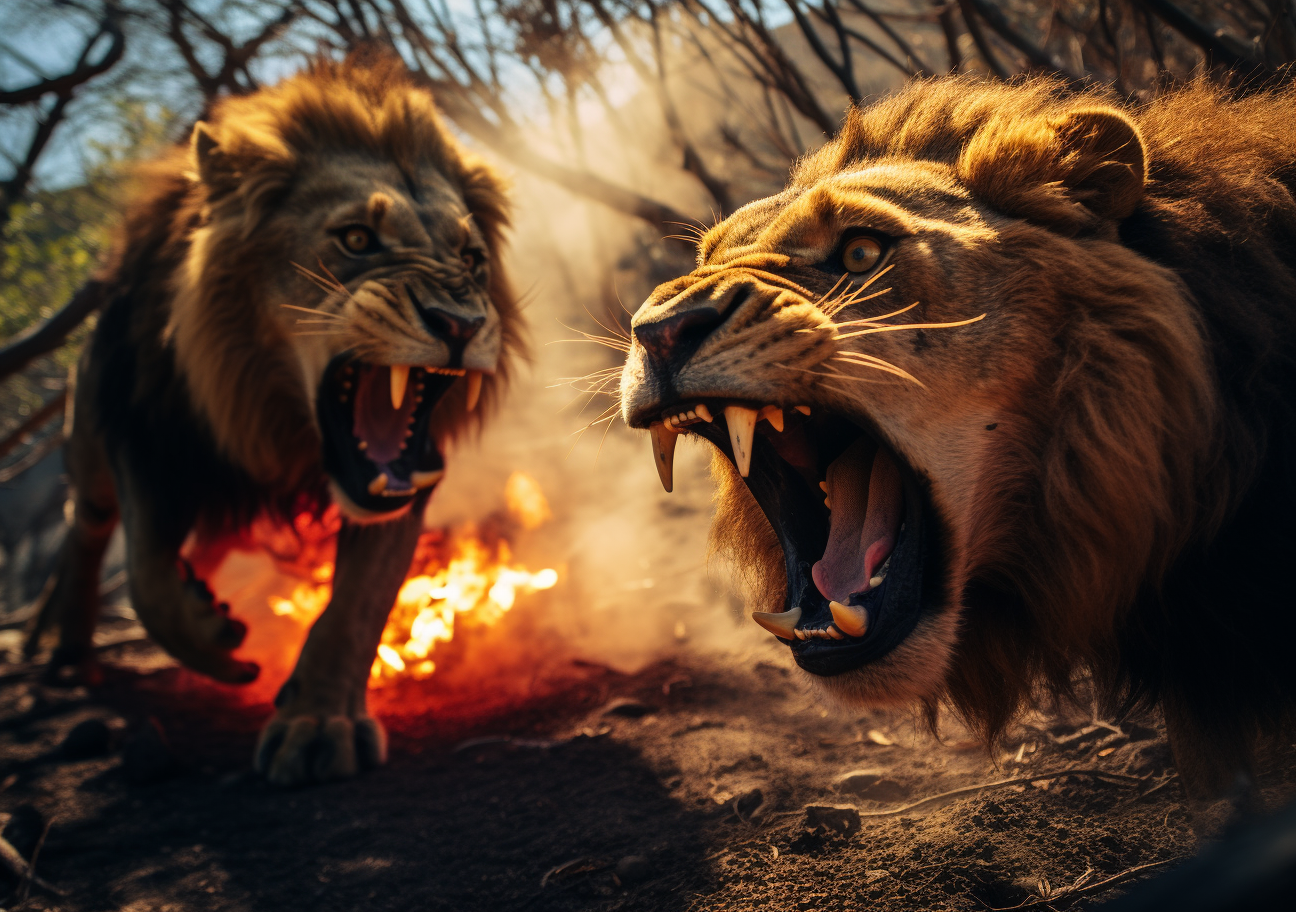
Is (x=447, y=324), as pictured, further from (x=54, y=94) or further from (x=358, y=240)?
(x=54, y=94)

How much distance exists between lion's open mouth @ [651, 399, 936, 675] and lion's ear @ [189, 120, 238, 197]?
2488 mm

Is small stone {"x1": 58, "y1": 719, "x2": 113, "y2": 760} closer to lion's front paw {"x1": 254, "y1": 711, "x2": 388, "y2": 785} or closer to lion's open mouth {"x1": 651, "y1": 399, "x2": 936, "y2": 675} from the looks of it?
lion's front paw {"x1": 254, "y1": 711, "x2": 388, "y2": 785}

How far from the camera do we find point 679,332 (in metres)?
1.47

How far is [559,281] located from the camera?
9.42 m

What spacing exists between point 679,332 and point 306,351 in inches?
78.8

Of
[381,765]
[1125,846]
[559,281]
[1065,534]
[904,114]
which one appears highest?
[559,281]

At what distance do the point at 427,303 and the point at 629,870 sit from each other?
6.02 ft

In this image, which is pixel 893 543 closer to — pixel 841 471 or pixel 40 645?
pixel 841 471

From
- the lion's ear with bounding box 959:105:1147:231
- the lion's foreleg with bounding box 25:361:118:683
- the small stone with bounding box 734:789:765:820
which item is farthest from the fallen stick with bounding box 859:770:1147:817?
the lion's foreleg with bounding box 25:361:118:683

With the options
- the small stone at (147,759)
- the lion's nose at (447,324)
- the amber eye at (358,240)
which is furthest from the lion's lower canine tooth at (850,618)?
the small stone at (147,759)

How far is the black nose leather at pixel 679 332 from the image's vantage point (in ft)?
4.77

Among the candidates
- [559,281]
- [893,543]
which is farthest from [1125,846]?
[559,281]

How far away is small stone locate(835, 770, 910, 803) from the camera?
7.38 ft

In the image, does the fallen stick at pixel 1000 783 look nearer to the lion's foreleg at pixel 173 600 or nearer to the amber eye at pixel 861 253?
the amber eye at pixel 861 253
